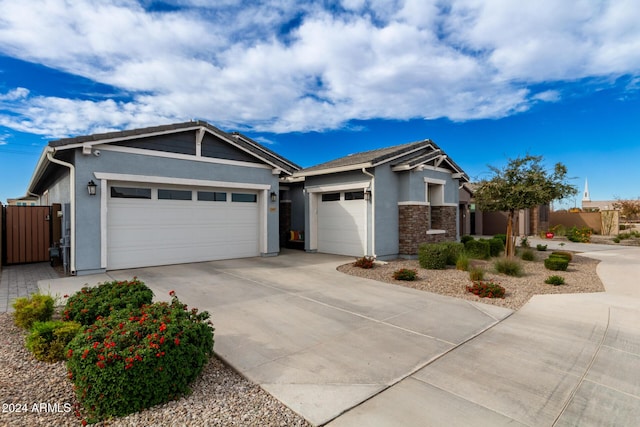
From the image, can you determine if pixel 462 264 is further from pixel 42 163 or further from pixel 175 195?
pixel 42 163

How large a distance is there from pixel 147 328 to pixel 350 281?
18.3 ft

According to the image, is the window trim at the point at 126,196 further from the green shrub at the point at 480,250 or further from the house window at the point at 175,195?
the green shrub at the point at 480,250

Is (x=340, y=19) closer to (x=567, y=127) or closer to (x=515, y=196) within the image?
(x=515, y=196)

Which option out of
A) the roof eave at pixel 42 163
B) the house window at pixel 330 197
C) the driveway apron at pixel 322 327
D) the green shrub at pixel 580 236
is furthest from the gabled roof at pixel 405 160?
the green shrub at pixel 580 236

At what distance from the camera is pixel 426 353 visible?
3871 millimetres

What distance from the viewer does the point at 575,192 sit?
420 inches

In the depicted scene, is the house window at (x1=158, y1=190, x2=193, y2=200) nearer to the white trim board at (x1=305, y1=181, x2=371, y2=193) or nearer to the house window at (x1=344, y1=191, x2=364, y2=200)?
the white trim board at (x1=305, y1=181, x2=371, y2=193)

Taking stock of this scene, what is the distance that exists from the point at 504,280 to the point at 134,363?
829 centimetres

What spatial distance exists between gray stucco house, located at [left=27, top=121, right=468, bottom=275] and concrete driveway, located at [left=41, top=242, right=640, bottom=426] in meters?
2.26

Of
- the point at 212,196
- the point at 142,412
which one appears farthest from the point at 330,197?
the point at 142,412

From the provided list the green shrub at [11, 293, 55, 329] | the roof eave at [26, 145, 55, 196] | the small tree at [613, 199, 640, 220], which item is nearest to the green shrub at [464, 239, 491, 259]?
the green shrub at [11, 293, 55, 329]

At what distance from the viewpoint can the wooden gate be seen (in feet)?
33.3

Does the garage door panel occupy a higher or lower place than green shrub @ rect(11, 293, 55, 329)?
higher

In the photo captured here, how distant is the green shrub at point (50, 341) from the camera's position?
3.53m
